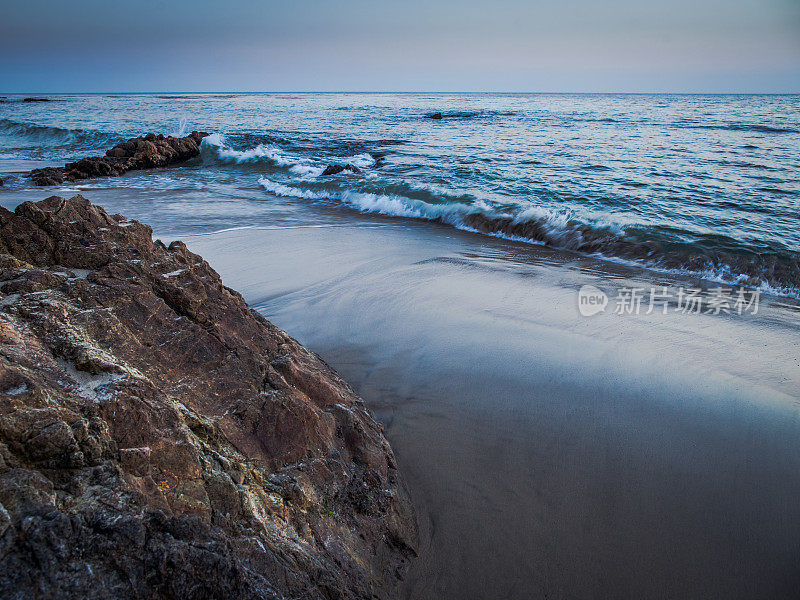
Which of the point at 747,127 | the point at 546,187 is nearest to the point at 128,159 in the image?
the point at 546,187

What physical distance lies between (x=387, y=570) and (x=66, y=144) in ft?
84.2

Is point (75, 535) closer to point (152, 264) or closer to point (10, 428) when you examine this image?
point (10, 428)

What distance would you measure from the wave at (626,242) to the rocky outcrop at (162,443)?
562 centimetres

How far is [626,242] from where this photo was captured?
722cm

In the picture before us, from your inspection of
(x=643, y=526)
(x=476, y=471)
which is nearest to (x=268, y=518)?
(x=476, y=471)

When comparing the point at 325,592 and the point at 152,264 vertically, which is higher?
the point at 152,264

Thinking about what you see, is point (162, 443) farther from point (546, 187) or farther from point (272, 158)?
point (272, 158)

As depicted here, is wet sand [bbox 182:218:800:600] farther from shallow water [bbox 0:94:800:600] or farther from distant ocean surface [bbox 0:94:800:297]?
distant ocean surface [bbox 0:94:800:297]

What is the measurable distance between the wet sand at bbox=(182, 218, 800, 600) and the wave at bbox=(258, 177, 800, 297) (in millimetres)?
1020

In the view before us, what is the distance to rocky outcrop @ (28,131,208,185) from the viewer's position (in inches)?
506

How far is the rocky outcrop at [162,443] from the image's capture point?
1188mm

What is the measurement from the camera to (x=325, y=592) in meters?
1.61

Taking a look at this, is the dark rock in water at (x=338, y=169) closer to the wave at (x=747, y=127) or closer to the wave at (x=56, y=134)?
the wave at (x=56, y=134)

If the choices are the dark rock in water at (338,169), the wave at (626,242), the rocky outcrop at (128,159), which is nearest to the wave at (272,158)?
the dark rock in water at (338,169)
